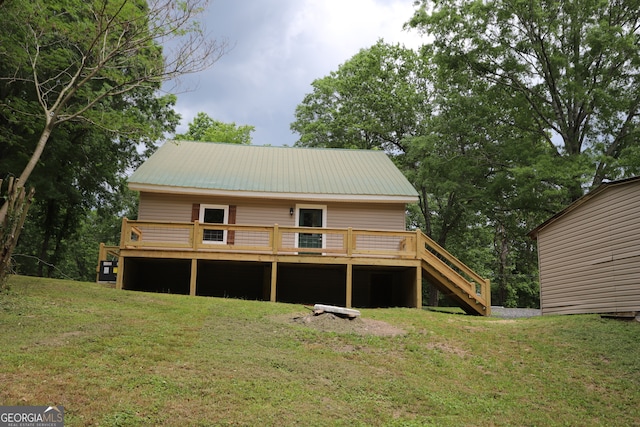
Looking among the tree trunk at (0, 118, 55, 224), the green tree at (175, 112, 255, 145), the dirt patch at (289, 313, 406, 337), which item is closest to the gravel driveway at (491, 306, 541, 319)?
the dirt patch at (289, 313, 406, 337)

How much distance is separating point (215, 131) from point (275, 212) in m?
20.6

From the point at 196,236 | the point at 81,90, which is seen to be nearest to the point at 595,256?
the point at 196,236

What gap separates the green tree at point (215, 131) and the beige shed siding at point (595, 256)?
25.2m

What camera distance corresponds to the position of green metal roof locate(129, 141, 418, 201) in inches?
703

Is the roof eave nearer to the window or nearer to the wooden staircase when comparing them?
the wooden staircase

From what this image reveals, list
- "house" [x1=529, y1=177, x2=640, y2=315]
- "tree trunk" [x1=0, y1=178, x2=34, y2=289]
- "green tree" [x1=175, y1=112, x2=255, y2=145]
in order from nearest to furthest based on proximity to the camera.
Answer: "tree trunk" [x1=0, y1=178, x2=34, y2=289], "house" [x1=529, y1=177, x2=640, y2=315], "green tree" [x1=175, y1=112, x2=255, y2=145]

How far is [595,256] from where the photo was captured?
13.7 m

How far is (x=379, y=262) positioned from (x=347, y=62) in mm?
22210

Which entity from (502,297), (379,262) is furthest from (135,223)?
(502,297)

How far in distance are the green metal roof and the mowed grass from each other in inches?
261

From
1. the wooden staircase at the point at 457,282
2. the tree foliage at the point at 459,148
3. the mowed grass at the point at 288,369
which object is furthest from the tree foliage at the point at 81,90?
the tree foliage at the point at 459,148

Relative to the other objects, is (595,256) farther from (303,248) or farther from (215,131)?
(215,131)

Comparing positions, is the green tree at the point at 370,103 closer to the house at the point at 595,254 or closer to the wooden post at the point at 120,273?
the house at the point at 595,254
